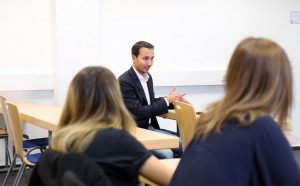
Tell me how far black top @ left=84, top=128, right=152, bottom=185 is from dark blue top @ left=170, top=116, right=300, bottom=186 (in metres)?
0.23

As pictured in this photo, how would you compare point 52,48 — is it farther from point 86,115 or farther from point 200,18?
point 86,115

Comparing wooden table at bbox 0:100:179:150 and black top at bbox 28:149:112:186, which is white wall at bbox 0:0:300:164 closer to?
wooden table at bbox 0:100:179:150

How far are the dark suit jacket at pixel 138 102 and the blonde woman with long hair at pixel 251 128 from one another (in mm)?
2307

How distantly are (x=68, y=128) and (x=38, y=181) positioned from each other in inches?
7.9

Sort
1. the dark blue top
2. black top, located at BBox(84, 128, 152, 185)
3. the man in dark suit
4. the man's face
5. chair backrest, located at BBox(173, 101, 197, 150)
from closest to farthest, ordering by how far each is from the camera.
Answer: the dark blue top < black top, located at BBox(84, 128, 152, 185) < chair backrest, located at BBox(173, 101, 197, 150) < the man in dark suit < the man's face

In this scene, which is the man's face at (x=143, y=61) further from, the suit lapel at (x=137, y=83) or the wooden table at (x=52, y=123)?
the wooden table at (x=52, y=123)

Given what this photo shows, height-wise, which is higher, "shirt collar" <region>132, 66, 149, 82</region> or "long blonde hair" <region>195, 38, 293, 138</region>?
"long blonde hair" <region>195, 38, 293, 138</region>

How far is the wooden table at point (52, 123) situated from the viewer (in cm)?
263

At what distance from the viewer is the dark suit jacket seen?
A: 12.2ft

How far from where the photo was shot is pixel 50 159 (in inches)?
56.9

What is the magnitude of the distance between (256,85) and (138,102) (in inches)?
96.7

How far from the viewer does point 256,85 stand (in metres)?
1.34

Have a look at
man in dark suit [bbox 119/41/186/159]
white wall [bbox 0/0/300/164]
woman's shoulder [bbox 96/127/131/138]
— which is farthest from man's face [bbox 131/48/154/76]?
woman's shoulder [bbox 96/127/131/138]

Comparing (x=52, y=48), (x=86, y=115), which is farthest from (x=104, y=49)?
(x=86, y=115)
